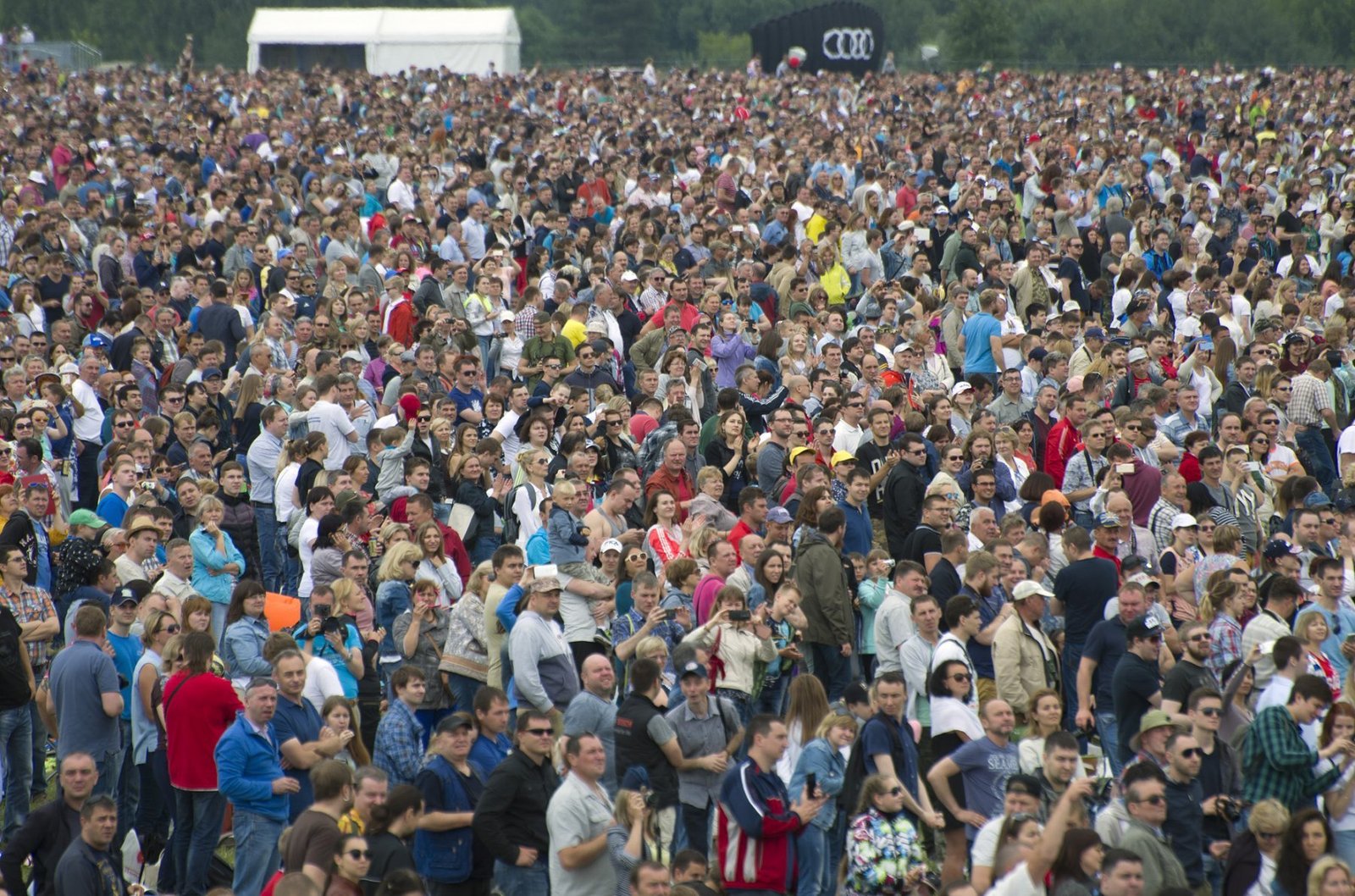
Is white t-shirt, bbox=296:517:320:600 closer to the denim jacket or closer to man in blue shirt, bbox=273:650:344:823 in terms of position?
man in blue shirt, bbox=273:650:344:823

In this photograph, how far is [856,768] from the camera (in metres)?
8.24

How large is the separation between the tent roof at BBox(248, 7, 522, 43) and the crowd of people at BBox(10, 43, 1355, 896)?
24.2 metres

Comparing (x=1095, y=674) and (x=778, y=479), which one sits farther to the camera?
(x=778, y=479)

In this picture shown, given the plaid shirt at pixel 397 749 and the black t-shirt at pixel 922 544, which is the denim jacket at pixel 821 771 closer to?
the plaid shirt at pixel 397 749

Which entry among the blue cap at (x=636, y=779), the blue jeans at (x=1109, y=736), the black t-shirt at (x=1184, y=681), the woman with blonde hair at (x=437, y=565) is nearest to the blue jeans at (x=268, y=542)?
the woman with blonde hair at (x=437, y=565)

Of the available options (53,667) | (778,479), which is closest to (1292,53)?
(778,479)

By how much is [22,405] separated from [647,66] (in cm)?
2981

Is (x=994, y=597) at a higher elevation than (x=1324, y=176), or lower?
lower

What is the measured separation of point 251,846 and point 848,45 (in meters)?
39.7

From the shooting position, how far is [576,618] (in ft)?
33.6

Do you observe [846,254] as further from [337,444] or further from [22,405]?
[22,405]

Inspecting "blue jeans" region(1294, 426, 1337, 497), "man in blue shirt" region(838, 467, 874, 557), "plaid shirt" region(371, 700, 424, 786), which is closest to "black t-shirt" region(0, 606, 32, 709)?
"plaid shirt" region(371, 700, 424, 786)

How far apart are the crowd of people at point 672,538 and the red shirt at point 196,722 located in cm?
2

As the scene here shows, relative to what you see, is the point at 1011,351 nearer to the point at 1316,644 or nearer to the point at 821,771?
the point at 1316,644
